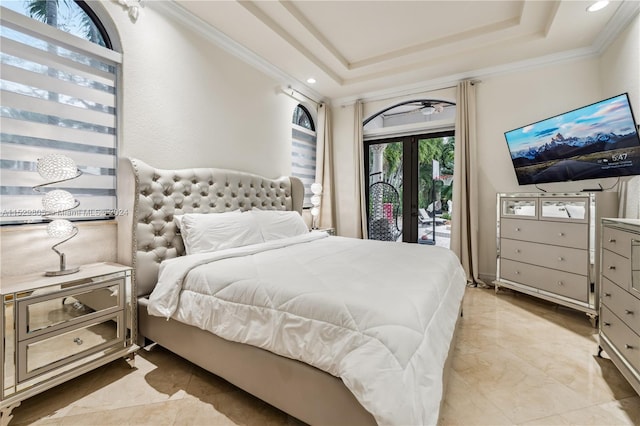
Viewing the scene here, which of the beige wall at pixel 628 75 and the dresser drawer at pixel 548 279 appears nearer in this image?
the beige wall at pixel 628 75

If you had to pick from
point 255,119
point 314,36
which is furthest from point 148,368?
point 314,36

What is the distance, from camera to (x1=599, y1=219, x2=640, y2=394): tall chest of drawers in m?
1.60

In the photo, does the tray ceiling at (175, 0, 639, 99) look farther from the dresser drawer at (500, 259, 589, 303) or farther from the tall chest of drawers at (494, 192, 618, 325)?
the dresser drawer at (500, 259, 589, 303)

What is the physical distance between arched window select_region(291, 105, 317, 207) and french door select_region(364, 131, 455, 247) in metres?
0.96

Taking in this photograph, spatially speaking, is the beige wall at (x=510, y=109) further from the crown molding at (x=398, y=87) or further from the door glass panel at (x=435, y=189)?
the door glass panel at (x=435, y=189)

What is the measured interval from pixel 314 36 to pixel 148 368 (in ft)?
→ 11.0

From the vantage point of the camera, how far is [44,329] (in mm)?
1490

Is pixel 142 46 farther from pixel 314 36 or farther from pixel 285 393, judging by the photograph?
pixel 285 393

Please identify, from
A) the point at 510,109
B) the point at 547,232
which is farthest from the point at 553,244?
the point at 510,109

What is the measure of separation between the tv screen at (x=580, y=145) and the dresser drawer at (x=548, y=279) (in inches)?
38.3

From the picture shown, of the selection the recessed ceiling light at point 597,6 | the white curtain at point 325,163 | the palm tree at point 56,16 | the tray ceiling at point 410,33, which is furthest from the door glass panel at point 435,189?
the palm tree at point 56,16

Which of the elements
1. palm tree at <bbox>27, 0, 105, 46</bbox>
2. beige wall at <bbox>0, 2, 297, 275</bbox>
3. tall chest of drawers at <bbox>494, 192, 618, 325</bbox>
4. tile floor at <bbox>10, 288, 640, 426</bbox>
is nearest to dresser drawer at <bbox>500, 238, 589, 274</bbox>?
tall chest of drawers at <bbox>494, 192, 618, 325</bbox>

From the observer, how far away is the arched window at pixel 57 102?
1732mm

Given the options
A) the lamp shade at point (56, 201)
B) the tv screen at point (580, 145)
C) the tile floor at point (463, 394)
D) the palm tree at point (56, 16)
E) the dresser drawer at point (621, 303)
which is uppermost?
the palm tree at point (56, 16)
